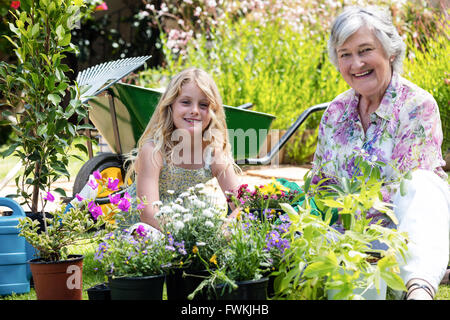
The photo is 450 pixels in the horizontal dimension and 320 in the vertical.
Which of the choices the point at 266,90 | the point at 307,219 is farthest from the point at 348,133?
the point at 266,90

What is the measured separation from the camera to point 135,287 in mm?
1503

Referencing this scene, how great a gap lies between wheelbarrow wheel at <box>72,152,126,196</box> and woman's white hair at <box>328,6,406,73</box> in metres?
1.65

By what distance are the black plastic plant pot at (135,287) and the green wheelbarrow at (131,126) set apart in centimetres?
153

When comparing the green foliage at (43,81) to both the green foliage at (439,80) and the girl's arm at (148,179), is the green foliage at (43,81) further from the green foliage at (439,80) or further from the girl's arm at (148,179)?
the green foliage at (439,80)

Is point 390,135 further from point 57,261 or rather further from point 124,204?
point 57,261

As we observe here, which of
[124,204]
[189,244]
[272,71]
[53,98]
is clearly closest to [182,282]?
[189,244]

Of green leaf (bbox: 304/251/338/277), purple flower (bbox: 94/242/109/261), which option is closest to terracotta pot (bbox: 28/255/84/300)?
purple flower (bbox: 94/242/109/261)

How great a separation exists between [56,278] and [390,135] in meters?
1.23

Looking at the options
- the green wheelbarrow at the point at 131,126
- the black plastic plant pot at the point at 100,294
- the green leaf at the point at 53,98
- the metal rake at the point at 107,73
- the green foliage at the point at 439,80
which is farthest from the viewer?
the green foliage at the point at 439,80

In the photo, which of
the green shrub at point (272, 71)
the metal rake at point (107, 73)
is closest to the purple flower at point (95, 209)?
the metal rake at point (107, 73)

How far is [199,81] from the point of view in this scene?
2391mm

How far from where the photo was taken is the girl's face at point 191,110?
7.79 ft
